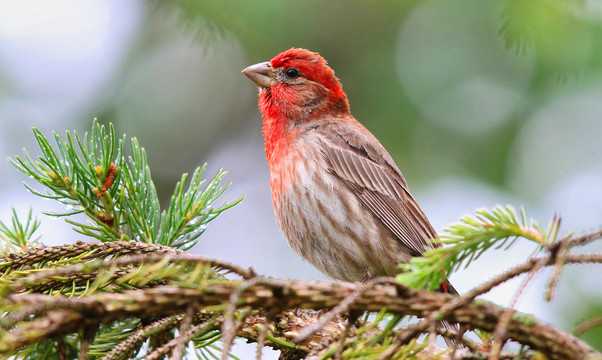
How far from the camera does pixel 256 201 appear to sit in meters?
6.85

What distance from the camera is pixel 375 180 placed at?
189 inches

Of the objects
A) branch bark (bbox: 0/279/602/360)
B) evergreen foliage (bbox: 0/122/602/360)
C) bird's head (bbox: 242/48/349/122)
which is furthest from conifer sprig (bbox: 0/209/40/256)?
bird's head (bbox: 242/48/349/122)

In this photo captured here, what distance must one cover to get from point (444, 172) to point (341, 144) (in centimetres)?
115

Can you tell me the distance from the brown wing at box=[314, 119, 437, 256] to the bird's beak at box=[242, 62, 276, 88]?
0.68 metres

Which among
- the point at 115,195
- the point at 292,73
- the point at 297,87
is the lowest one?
the point at 115,195

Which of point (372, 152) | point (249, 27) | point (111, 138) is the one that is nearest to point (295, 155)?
point (372, 152)

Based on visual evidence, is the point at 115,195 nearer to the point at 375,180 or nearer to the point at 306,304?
the point at 306,304

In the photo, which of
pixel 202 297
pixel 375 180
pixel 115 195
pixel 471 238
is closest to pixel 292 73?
pixel 375 180

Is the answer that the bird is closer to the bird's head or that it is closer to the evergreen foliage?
the bird's head

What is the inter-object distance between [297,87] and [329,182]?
1274mm

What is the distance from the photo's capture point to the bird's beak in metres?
5.30

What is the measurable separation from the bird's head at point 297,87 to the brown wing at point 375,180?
1.05 feet

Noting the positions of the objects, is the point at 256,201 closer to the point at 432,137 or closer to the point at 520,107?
the point at 432,137

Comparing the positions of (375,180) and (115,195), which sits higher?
(375,180)
